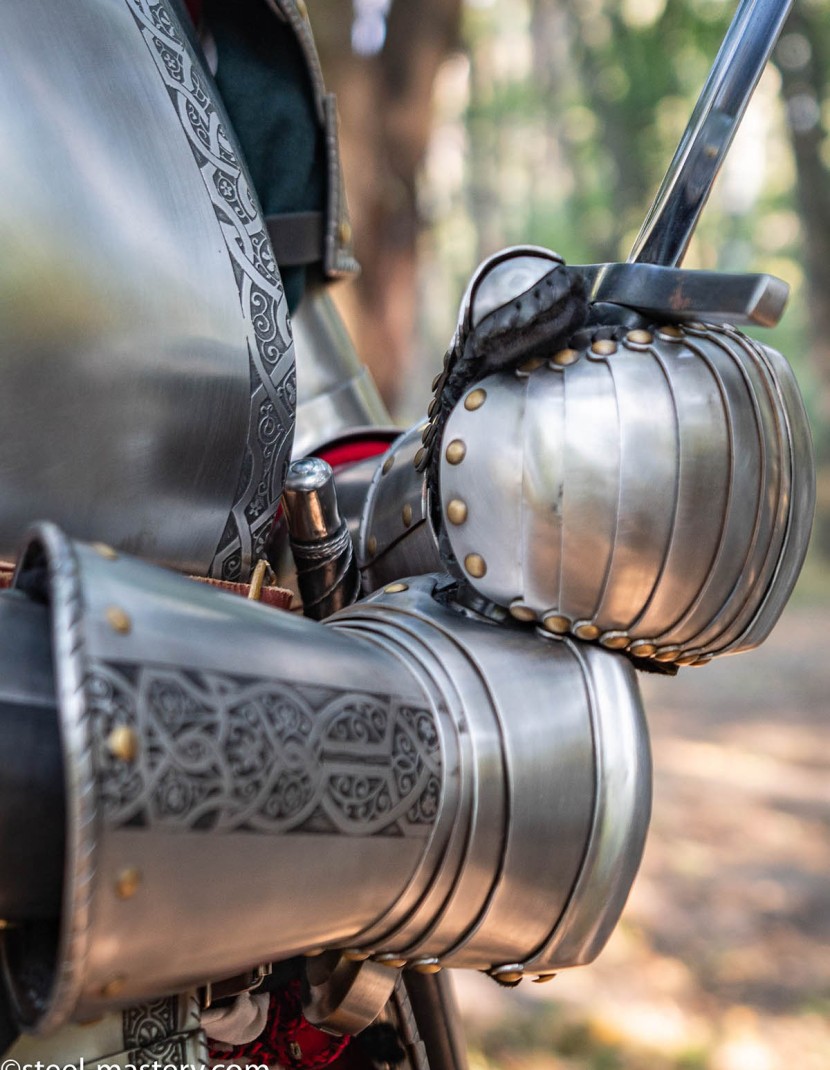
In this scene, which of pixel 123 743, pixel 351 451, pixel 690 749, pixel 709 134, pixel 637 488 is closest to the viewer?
pixel 123 743

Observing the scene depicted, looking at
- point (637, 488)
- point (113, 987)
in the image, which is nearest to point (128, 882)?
point (113, 987)

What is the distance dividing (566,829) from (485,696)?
0.25 ft

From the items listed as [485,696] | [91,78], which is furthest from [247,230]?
[485,696]

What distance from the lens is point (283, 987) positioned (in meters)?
0.73

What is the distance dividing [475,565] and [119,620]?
210 millimetres

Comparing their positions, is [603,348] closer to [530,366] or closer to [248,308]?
[530,366]

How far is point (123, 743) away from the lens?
42 centimetres

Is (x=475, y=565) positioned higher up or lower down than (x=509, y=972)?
higher up

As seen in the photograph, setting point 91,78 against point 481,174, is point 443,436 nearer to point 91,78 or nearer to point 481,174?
point 91,78

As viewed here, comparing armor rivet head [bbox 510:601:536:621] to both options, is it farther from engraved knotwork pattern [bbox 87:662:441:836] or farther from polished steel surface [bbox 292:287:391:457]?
polished steel surface [bbox 292:287:391:457]

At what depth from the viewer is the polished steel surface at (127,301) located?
583 millimetres

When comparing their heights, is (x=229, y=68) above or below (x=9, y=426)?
above

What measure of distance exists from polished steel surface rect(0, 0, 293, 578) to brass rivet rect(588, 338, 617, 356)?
214 mm

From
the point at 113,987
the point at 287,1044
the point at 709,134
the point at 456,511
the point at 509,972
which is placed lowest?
the point at 287,1044
